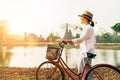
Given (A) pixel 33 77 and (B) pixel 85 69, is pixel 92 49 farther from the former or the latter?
(A) pixel 33 77

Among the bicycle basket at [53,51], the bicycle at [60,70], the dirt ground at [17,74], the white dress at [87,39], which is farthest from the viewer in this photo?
the dirt ground at [17,74]

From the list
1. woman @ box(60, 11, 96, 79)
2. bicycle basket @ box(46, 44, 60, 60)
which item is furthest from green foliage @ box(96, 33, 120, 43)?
woman @ box(60, 11, 96, 79)

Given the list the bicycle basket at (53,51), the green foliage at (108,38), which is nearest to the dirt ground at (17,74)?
the bicycle basket at (53,51)

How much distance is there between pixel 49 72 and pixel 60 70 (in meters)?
0.41

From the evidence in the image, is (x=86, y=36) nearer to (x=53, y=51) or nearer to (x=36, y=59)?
(x=53, y=51)

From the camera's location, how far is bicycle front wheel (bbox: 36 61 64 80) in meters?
7.87

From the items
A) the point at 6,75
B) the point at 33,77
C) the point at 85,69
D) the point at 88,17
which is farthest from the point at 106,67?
the point at 6,75

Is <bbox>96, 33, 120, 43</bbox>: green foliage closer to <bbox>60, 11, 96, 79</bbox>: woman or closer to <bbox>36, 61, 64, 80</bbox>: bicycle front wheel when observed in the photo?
<bbox>36, 61, 64, 80</bbox>: bicycle front wheel

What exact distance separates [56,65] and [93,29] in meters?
1.19

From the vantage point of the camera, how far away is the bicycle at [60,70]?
6969 mm

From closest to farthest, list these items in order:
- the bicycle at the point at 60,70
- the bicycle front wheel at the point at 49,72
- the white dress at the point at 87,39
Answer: the bicycle at the point at 60,70 < the white dress at the point at 87,39 < the bicycle front wheel at the point at 49,72

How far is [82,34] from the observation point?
7.27m

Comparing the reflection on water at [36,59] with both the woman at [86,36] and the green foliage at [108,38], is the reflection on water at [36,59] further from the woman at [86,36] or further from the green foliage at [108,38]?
the green foliage at [108,38]

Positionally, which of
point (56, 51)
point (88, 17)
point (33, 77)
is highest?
point (88, 17)
